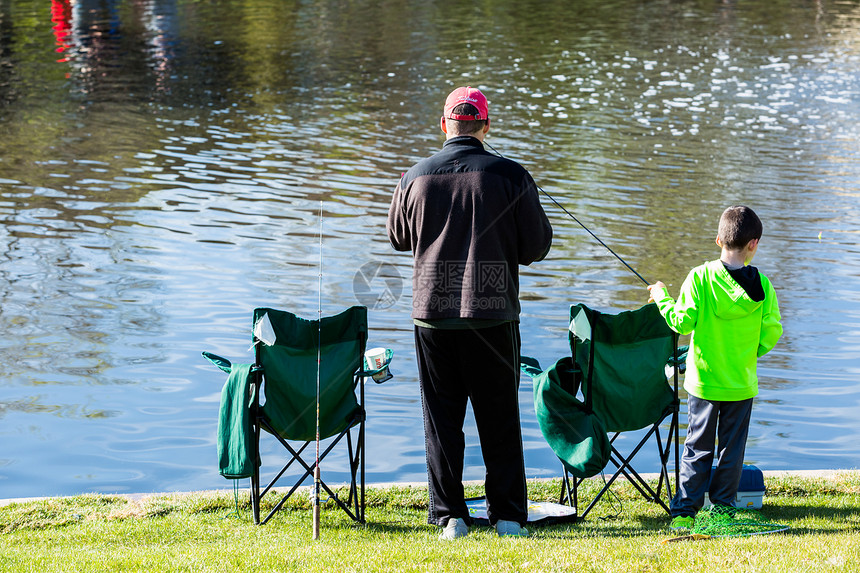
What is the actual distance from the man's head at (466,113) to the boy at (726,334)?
98 centimetres

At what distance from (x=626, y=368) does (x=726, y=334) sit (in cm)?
56

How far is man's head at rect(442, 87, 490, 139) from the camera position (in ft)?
12.8

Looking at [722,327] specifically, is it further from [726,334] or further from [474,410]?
[474,410]

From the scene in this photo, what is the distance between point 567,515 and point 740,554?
94cm

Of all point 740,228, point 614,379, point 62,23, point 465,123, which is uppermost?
point 465,123

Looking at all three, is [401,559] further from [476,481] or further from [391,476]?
[391,476]

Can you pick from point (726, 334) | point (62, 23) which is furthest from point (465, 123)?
point (62, 23)

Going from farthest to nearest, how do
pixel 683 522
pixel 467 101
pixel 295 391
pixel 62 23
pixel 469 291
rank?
pixel 62 23 < pixel 295 391 < pixel 683 522 < pixel 467 101 < pixel 469 291

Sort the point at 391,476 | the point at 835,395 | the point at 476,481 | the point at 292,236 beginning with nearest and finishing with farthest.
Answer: the point at 476,481 → the point at 391,476 → the point at 835,395 → the point at 292,236

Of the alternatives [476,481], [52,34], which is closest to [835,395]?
[476,481]

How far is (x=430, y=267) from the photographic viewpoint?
3883 millimetres

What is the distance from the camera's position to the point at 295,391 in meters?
4.43

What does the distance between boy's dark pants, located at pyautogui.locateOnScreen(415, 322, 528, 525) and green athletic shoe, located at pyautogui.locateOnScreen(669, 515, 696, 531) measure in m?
0.65

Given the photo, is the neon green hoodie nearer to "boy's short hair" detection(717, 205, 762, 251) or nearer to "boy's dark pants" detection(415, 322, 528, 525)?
"boy's short hair" detection(717, 205, 762, 251)
